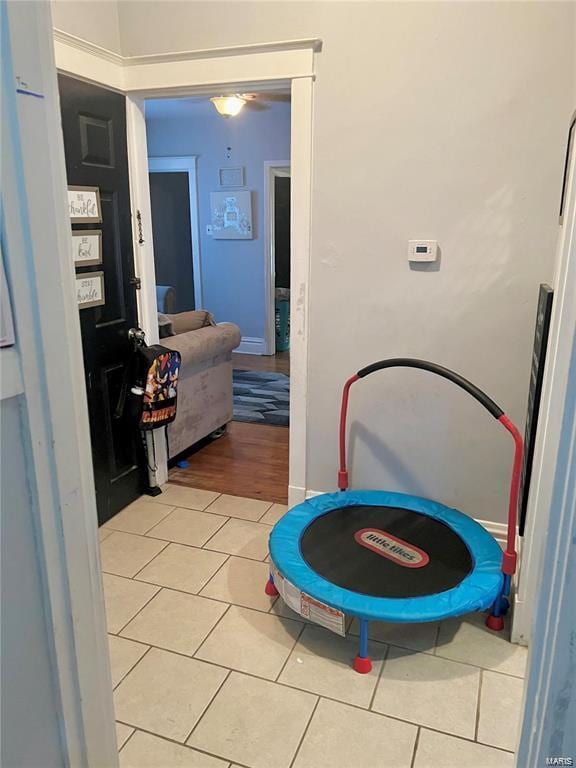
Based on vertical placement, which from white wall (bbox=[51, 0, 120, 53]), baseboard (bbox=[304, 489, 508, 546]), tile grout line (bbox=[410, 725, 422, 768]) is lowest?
tile grout line (bbox=[410, 725, 422, 768])

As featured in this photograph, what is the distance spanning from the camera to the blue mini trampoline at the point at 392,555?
6.45 ft

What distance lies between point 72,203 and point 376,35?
145 centimetres

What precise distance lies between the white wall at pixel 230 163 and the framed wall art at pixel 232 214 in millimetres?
61

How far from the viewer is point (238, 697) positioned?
191 centimetres

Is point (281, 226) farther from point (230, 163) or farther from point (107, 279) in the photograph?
point (107, 279)

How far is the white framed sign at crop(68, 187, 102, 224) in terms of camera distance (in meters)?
2.52

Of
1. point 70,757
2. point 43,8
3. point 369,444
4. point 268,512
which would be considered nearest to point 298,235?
point 369,444

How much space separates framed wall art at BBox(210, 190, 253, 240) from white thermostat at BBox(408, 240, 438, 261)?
4181 millimetres

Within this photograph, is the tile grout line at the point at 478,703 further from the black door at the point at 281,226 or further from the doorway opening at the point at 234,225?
the black door at the point at 281,226

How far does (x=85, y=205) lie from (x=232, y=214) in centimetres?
404

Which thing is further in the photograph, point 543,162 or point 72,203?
point 72,203

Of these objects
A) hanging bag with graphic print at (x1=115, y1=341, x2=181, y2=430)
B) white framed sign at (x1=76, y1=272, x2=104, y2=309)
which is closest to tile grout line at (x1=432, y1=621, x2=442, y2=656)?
hanging bag with graphic print at (x1=115, y1=341, x2=181, y2=430)

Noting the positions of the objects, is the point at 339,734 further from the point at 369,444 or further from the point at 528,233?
the point at 528,233

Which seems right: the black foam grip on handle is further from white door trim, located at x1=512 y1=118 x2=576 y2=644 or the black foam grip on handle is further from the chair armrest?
the chair armrest
